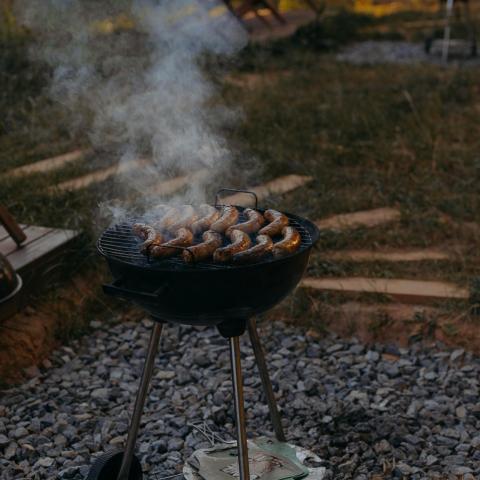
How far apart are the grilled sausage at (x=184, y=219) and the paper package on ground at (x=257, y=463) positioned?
0.92 metres

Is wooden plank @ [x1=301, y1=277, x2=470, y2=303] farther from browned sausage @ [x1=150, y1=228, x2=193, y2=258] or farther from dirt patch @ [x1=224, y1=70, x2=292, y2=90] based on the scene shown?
dirt patch @ [x1=224, y1=70, x2=292, y2=90]

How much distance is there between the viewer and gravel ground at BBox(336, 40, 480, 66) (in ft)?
30.8

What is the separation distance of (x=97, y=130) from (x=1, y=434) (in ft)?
12.3

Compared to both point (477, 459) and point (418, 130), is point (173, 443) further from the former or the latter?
point (418, 130)

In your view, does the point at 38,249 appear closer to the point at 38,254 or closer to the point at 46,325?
the point at 38,254

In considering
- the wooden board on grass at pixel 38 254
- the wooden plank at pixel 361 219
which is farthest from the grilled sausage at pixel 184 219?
the wooden plank at pixel 361 219

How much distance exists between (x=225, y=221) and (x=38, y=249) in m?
1.74

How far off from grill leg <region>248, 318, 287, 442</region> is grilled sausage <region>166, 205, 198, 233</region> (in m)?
0.41

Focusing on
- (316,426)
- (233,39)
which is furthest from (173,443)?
(233,39)

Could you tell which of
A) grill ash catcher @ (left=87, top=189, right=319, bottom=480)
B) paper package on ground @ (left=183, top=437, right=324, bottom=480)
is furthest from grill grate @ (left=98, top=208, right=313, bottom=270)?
paper package on ground @ (left=183, top=437, right=324, bottom=480)

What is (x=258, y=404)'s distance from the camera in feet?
11.1

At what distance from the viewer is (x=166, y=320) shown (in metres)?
2.46

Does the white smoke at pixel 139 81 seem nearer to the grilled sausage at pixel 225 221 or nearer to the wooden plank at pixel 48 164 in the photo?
the wooden plank at pixel 48 164

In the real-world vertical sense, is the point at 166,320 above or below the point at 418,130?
above
